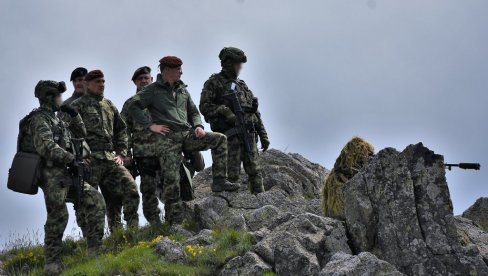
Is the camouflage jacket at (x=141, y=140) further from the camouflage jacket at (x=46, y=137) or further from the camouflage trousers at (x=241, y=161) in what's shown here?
the camouflage jacket at (x=46, y=137)

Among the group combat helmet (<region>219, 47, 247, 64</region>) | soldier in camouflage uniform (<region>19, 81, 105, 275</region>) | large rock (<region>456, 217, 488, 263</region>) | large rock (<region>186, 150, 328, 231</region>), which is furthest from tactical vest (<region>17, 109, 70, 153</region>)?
large rock (<region>456, 217, 488, 263</region>)

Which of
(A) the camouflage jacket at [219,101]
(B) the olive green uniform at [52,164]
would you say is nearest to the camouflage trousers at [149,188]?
(A) the camouflage jacket at [219,101]

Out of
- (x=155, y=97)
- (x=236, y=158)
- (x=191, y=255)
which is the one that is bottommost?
(x=191, y=255)

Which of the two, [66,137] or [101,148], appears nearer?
[66,137]

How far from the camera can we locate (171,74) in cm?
1519

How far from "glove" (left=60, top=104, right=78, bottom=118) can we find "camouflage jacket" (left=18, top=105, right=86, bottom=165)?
283mm

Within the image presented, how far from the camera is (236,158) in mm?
16312

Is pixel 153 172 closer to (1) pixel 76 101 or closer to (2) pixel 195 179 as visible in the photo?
(1) pixel 76 101

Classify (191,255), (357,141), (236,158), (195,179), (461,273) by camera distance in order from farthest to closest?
(195,179), (236,158), (357,141), (191,255), (461,273)

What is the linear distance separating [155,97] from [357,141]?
4.06 metres

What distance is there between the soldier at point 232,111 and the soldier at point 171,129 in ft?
2.55

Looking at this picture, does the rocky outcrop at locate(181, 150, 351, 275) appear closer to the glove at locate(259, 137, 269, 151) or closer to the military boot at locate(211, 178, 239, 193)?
the military boot at locate(211, 178, 239, 193)

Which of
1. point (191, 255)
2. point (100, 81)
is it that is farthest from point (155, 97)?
point (191, 255)

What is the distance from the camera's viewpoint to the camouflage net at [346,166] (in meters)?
13.5
